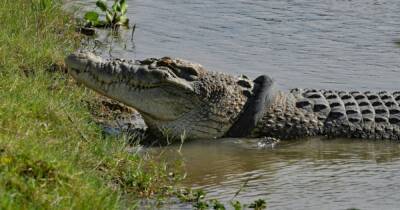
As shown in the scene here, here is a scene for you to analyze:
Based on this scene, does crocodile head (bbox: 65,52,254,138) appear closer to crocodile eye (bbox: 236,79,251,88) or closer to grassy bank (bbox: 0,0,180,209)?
crocodile eye (bbox: 236,79,251,88)

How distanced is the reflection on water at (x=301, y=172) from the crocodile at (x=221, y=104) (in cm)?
15

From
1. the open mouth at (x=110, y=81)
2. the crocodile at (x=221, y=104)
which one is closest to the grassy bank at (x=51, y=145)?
the open mouth at (x=110, y=81)

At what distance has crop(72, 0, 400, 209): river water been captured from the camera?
5930mm

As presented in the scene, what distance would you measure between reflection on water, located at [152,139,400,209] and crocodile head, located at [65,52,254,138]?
0.19 metres

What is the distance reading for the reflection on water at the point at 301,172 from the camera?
566 centimetres

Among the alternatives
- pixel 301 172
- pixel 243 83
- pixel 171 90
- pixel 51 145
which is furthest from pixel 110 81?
pixel 51 145

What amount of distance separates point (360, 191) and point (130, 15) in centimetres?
633

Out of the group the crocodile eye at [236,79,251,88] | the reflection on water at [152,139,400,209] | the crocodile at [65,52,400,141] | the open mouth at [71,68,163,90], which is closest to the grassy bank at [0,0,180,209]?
the open mouth at [71,68,163,90]

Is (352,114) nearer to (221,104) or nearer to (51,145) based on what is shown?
(221,104)

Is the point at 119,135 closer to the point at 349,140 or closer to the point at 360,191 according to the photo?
the point at 360,191

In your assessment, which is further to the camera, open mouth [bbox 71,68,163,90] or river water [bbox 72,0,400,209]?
open mouth [bbox 71,68,163,90]

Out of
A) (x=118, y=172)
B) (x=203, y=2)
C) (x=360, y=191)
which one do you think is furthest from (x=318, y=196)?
(x=203, y=2)

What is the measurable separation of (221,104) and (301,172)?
3.96 ft

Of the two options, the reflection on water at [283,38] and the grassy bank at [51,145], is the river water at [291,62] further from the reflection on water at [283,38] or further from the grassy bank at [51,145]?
the grassy bank at [51,145]
